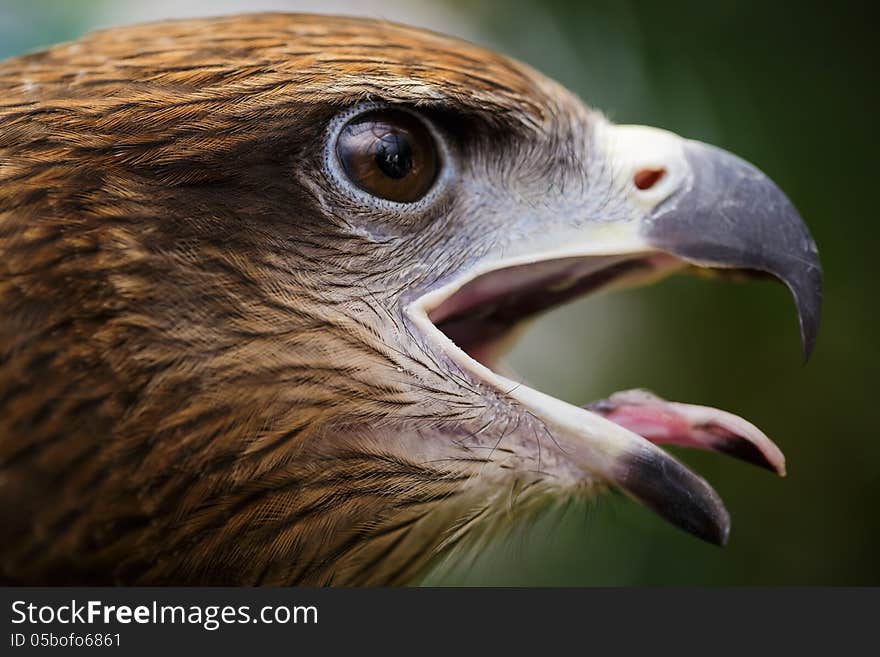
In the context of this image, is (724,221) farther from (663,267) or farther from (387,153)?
(387,153)

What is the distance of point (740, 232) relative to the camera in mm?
1450

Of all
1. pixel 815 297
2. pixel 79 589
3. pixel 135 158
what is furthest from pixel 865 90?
Answer: pixel 79 589

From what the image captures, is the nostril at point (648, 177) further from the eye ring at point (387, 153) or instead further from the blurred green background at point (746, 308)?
the blurred green background at point (746, 308)

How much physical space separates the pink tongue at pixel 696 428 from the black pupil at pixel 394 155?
0.49m

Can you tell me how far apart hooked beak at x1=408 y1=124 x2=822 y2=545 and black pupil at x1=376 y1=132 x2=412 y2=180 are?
0.19m

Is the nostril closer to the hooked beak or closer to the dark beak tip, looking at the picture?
the hooked beak

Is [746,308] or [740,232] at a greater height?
[740,232]

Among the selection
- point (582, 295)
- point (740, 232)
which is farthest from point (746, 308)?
point (740, 232)

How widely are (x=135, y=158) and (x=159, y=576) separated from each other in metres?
0.57

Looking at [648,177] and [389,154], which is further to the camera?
[648,177]

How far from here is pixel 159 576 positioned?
1.26 meters

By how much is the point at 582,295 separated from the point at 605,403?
0.79 ft

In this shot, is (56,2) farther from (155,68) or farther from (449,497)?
(449,497)

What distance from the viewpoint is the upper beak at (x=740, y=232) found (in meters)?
1.44
